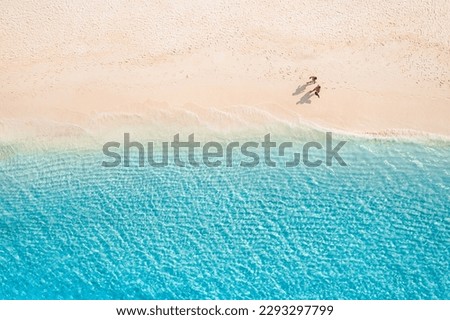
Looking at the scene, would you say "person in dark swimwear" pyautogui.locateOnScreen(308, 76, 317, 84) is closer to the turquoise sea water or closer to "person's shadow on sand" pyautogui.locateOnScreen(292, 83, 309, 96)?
"person's shadow on sand" pyautogui.locateOnScreen(292, 83, 309, 96)

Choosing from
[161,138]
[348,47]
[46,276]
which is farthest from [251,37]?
[46,276]

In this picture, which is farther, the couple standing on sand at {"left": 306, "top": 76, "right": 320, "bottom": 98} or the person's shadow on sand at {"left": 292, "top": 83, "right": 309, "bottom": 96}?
the person's shadow on sand at {"left": 292, "top": 83, "right": 309, "bottom": 96}

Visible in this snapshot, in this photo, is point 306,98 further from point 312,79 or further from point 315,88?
point 312,79

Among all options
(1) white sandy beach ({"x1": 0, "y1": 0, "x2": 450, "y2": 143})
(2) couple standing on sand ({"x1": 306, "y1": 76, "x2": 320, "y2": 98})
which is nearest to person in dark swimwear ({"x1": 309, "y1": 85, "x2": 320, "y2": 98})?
(2) couple standing on sand ({"x1": 306, "y1": 76, "x2": 320, "y2": 98})

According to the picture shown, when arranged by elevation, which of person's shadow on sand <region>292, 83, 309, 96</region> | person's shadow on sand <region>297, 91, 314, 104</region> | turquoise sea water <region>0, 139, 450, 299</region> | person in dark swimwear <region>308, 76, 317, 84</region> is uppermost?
person in dark swimwear <region>308, 76, 317, 84</region>

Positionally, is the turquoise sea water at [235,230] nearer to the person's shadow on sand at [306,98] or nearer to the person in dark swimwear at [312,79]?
the person's shadow on sand at [306,98]
